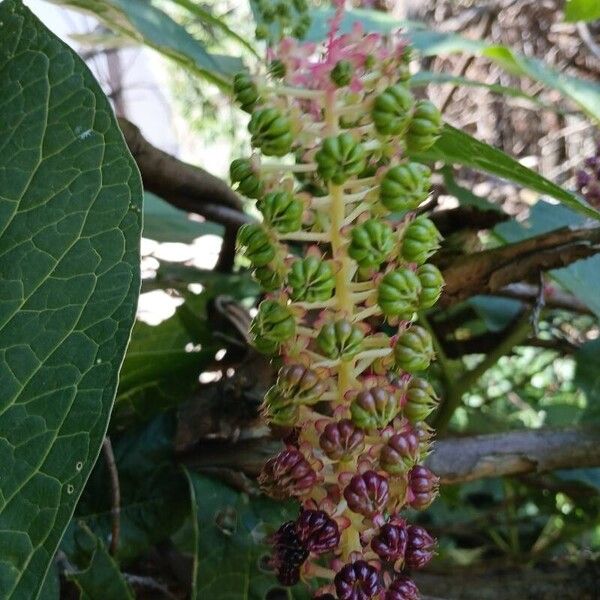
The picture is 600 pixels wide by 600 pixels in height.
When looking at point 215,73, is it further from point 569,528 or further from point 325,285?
point 569,528

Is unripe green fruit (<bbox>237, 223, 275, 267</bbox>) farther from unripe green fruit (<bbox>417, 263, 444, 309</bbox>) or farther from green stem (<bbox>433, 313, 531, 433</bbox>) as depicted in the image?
green stem (<bbox>433, 313, 531, 433</bbox>)

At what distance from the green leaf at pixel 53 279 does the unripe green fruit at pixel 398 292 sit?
126 millimetres

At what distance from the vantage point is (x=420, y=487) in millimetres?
417

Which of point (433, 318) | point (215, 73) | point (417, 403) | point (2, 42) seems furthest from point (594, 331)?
point (2, 42)

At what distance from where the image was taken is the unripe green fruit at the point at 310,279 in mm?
375

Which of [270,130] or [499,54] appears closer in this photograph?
[270,130]

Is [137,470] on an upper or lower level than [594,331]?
lower

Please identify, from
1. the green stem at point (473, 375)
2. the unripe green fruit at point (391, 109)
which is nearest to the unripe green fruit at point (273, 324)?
the unripe green fruit at point (391, 109)

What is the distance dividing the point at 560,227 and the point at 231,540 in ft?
1.17

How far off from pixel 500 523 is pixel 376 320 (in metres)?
0.69

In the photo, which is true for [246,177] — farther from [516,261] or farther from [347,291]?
[516,261]

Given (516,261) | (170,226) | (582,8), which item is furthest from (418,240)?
(170,226)

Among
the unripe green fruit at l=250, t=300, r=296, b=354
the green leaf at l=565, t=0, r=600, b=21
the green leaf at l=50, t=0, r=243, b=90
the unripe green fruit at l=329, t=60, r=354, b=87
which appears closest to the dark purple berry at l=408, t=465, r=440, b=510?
the unripe green fruit at l=250, t=300, r=296, b=354

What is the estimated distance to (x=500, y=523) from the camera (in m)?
1.03
